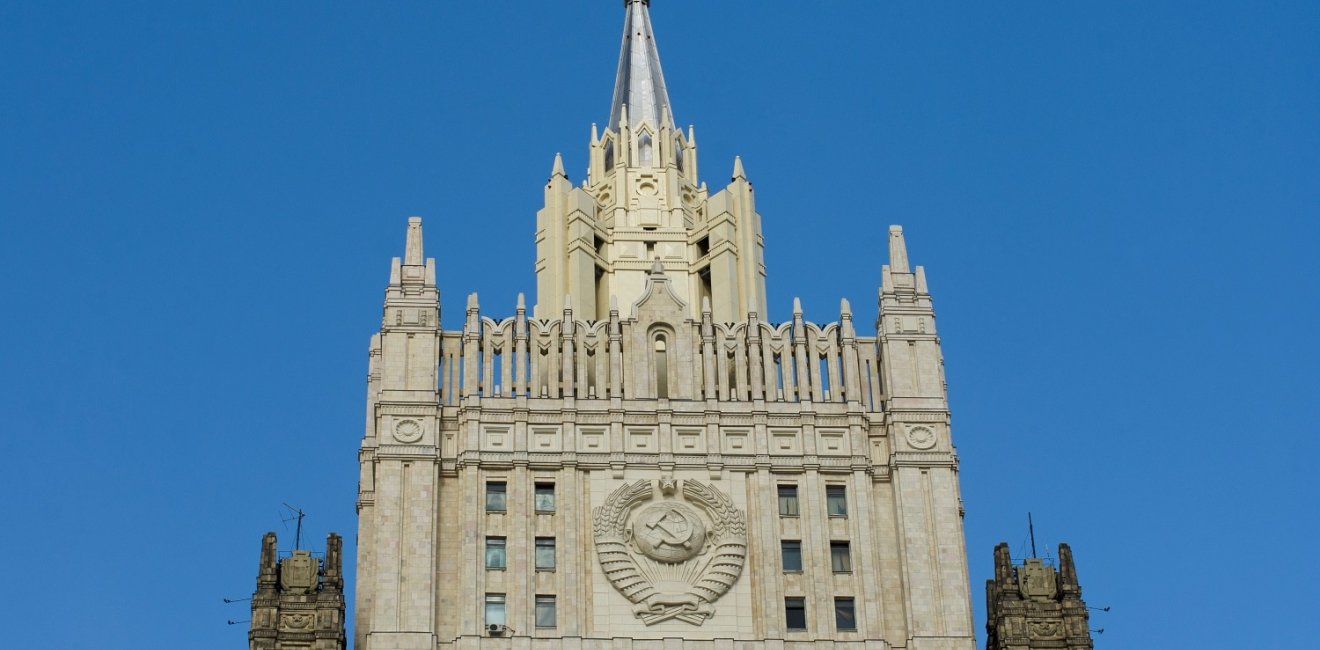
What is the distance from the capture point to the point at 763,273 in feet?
235

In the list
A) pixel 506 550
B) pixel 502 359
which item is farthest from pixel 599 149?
pixel 506 550

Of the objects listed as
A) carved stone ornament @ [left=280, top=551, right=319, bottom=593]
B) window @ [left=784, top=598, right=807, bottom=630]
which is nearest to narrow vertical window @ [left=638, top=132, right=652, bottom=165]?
window @ [left=784, top=598, right=807, bottom=630]

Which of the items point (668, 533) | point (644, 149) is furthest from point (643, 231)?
point (668, 533)

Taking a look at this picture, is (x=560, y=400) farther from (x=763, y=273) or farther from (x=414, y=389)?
(x=763, y=273)

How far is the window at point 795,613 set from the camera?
59.5 meters

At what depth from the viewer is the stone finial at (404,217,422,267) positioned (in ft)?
213

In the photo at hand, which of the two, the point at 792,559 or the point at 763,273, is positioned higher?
the point at 763,273

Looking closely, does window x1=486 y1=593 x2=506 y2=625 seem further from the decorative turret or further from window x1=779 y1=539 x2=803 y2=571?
window x1=779 y1=539 x2=803 y2=571

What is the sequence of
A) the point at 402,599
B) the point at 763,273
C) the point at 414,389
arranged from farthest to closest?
the point at 763,273
the point at 414,389
the point at 402,599

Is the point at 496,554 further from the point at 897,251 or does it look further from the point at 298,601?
the point at 897,251

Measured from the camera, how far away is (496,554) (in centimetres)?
5988

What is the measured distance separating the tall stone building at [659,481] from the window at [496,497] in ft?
0.25

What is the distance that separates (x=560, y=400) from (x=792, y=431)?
6184 millimetres

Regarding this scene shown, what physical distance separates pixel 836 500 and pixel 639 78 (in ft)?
68.2
